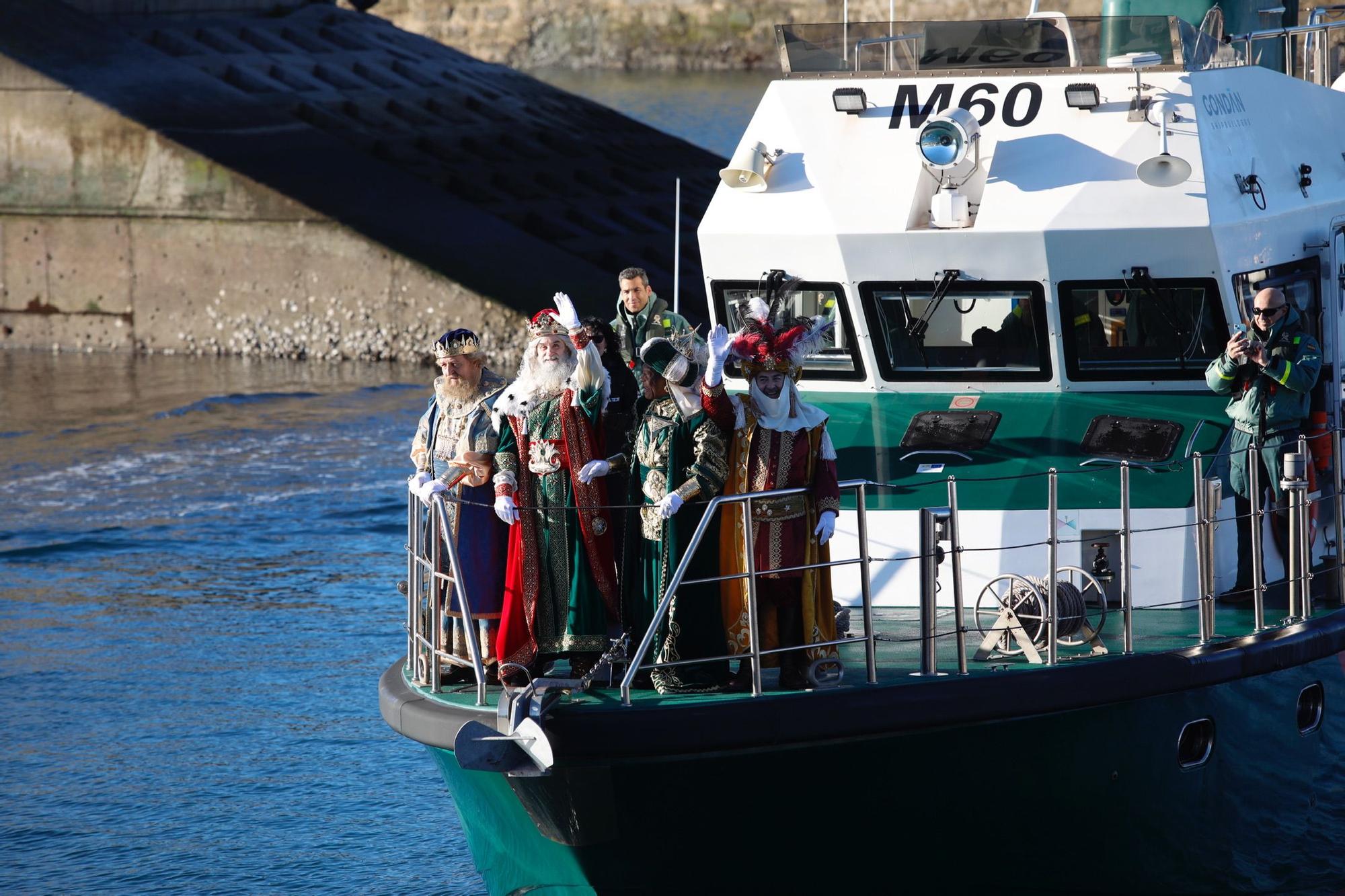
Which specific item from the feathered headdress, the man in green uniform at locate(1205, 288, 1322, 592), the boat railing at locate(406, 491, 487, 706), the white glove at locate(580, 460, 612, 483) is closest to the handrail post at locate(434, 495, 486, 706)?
the boat railing at locate(406, 491, 487, 706)

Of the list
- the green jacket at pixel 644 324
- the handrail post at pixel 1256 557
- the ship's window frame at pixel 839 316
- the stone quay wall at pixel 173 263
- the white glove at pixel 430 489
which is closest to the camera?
the white glove at pixel 430 489

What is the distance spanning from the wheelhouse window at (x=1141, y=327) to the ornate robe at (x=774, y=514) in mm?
1935

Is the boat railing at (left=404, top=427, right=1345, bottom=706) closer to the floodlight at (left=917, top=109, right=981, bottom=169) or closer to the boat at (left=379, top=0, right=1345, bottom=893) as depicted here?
the boat at (left=379, top=0, right=1345, bottom=893)

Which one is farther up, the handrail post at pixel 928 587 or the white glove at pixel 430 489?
the white glove at pixel 430 489

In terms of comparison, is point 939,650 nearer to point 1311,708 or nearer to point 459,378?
point 1311,708

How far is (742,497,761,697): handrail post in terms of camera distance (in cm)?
600

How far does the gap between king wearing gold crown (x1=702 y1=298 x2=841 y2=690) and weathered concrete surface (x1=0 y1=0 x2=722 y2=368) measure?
1362 centimetres

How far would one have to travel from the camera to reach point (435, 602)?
6547 millimetres

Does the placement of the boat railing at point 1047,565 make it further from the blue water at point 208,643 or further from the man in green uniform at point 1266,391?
the blue water at point 208,643

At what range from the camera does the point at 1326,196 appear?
8.44 m

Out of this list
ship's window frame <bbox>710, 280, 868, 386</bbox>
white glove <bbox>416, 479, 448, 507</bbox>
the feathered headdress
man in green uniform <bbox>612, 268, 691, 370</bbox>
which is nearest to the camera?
the feathered headdress

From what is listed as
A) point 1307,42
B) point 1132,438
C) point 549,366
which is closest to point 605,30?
point 1307,42

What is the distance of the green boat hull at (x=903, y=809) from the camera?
6125 millimetres

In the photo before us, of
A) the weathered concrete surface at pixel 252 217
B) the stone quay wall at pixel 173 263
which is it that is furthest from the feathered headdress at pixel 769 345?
the stone quay wall at pixel 173 263
